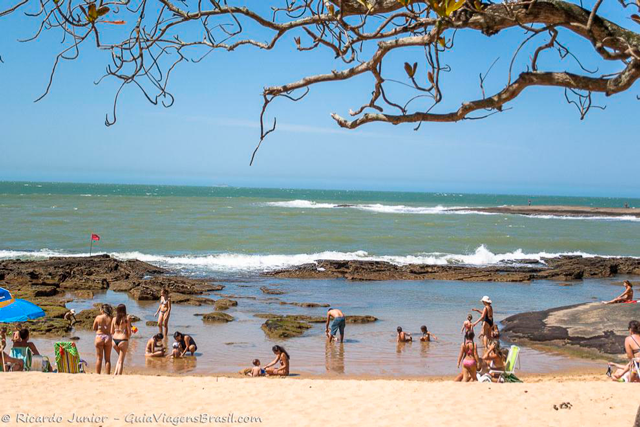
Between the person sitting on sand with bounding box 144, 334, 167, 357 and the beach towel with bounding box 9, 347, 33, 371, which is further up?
the beach towel with bounding box 9, 347, 33, 371

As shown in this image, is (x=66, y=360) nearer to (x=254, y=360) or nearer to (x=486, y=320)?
(x=254, y=360)

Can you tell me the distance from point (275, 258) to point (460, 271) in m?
8.48

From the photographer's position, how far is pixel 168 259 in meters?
26.5

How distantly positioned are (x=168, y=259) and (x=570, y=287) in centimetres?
1625

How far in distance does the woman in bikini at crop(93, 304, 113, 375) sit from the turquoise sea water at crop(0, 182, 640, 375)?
4.24ft

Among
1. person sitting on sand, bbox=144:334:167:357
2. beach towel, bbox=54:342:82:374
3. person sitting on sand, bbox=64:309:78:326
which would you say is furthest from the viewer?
person sitting on sand, bbox=64:309:78:326

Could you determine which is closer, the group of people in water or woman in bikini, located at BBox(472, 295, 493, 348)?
the group of people in water

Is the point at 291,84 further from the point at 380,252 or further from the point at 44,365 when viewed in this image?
the point at 380,252

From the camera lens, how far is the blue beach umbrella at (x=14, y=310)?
371 inches

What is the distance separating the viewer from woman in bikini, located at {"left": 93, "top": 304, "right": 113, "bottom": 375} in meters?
9.16

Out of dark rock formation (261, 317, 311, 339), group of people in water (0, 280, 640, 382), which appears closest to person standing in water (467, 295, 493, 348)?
group of people in water (0, 280, 640, 382)

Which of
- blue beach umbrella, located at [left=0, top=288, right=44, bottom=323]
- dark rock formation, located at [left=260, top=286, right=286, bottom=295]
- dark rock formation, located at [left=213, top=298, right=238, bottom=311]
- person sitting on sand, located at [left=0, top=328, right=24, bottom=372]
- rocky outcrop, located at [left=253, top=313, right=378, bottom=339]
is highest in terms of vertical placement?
blue beach umbrella, located at [left=0, top=288, right=44, bottom=323]

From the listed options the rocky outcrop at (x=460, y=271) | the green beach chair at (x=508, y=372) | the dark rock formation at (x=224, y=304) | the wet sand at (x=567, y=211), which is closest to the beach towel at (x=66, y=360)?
the green beach chair at (x=508, y=372)

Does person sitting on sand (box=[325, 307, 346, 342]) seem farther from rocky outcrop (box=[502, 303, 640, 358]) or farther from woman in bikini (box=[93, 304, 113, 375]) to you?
woman in bikini (box=[93, 304, 113, 375])
